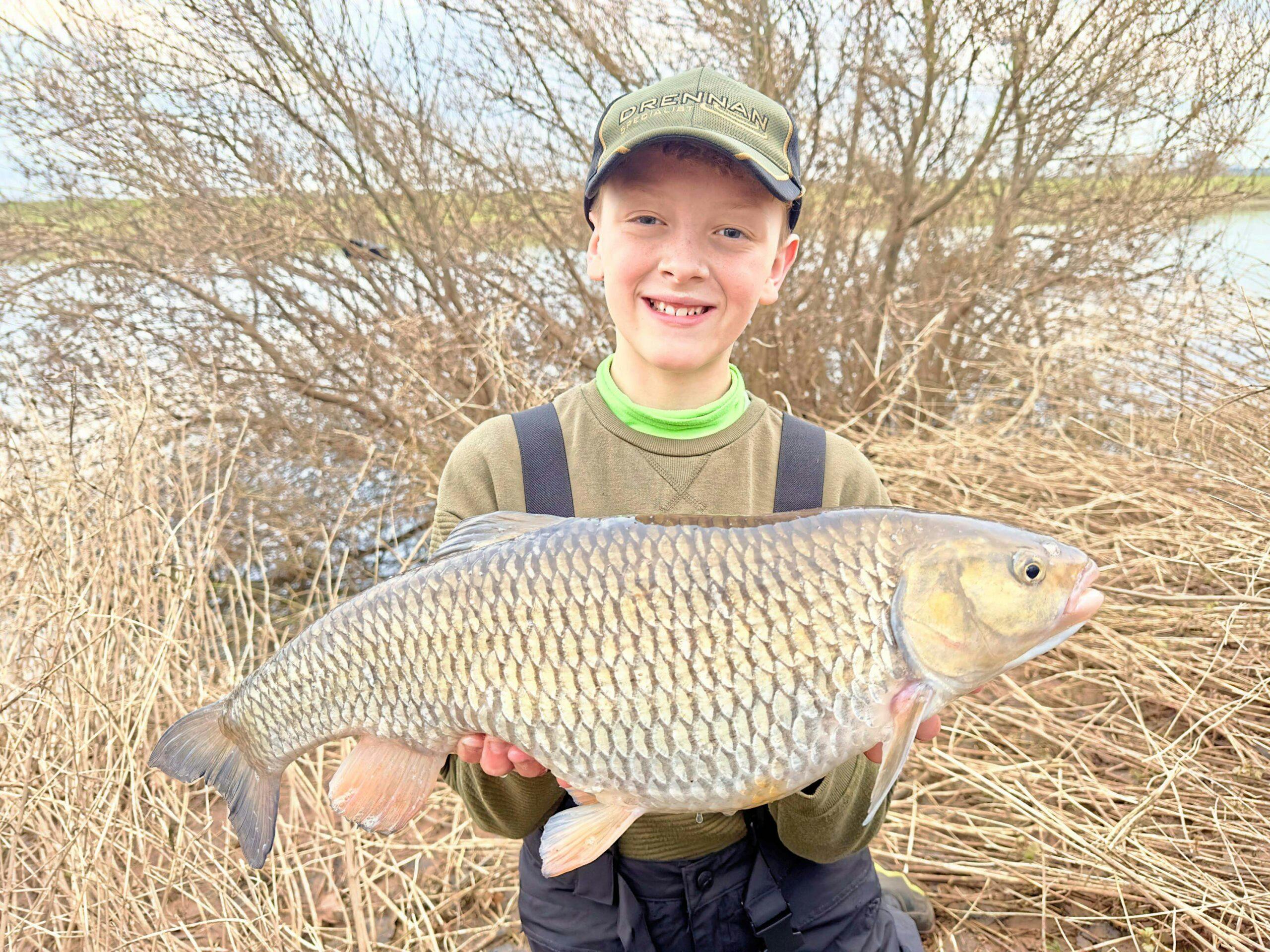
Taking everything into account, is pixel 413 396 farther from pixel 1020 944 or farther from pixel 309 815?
pixel 1020 944

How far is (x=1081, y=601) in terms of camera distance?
40.6 inches

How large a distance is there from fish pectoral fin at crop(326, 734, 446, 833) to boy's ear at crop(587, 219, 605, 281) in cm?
88

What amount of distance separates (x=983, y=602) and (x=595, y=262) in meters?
0.94

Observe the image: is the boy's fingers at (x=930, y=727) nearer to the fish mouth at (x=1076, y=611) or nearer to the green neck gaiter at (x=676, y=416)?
the fish mouth at (x=1076, y=611)

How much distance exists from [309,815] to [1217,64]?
5.37 metres

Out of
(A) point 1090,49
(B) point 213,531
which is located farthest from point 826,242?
(B) point 213,531

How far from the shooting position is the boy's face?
138cm

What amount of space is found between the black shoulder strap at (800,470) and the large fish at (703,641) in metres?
0.35

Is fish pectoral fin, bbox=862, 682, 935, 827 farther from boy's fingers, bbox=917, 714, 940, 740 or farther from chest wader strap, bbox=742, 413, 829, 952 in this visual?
chest wader strap, bbox=742, 413, 829, 952

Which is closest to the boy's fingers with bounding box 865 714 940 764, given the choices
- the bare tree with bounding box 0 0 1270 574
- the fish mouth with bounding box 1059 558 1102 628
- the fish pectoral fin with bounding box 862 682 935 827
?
the fish pectoral fin with bounding box 862 682 935 827

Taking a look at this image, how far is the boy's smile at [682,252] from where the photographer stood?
138cm

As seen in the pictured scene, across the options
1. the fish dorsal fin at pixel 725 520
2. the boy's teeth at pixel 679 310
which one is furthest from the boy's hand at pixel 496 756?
the boy's teeth at pixel 679 310

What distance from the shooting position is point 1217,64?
4160 mm

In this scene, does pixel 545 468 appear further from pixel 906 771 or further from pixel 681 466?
pixel 906 771
